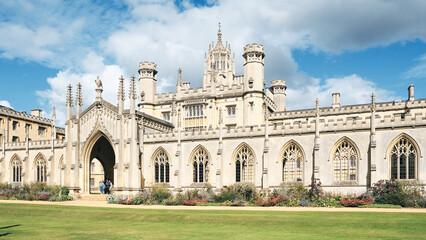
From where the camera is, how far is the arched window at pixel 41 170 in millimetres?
46531

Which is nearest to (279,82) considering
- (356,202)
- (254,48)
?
(254,48)

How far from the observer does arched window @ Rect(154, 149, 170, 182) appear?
131 ft

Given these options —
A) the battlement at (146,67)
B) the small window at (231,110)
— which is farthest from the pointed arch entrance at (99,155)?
the small window at (231,110)

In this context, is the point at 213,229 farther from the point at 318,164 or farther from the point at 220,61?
the point at 220,61

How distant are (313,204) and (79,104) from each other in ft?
85.6

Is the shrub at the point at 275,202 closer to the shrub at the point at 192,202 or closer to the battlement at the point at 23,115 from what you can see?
the shrub at the point at 192,202

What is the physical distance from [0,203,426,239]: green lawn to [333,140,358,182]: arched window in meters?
10.4

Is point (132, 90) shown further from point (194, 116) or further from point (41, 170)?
point (41, 170)

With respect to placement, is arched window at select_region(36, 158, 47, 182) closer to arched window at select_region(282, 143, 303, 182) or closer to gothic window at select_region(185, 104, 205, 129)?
gothic window at select_region(185, 104, 205, 129)

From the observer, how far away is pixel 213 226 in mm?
19438

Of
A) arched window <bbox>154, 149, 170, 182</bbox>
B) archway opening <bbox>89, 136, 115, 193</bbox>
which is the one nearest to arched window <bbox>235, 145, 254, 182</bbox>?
arched window <bbox>154, 149, 170, 182</bbox>

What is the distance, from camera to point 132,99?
3966 centimetres

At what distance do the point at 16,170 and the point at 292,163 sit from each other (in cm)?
3281

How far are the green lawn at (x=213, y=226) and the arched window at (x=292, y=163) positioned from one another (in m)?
11.4
